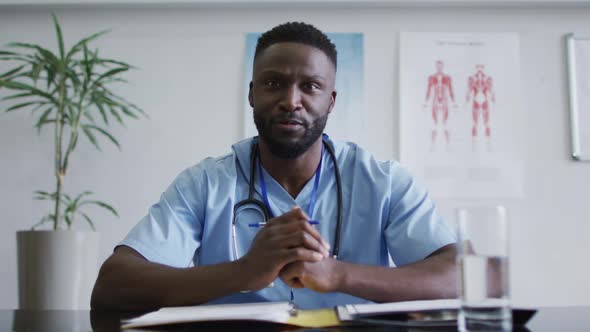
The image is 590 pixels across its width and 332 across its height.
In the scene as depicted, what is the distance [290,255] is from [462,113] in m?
1.72

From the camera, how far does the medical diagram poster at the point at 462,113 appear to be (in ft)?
8.22

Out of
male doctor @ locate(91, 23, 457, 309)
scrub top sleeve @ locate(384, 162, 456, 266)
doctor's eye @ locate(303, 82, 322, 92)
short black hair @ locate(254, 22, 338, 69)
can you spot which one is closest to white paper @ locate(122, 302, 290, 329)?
male doctor @ locate(91, 23, 457, 309)

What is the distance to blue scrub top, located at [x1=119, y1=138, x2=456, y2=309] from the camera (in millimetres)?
1328

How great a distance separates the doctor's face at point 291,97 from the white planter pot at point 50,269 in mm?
1080

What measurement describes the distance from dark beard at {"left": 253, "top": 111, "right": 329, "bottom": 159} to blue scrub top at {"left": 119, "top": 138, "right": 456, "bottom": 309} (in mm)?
76

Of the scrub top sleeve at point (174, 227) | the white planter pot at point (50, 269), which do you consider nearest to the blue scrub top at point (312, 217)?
the scrub top sleeve at point (174, 227)

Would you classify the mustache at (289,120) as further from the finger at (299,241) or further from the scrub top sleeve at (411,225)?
the finger at (299,241)

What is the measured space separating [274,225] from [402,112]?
1608mm

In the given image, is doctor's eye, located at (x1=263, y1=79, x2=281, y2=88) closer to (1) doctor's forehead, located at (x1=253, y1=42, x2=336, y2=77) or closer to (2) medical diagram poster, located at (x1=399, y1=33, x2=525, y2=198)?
(1) doctor's forehead, located at (x1=253, y1=42, x2=336, y2=77)

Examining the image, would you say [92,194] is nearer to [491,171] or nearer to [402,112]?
[402,112]

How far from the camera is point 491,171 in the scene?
250 centimetres

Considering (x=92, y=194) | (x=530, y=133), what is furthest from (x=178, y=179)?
(x=530, y=133)

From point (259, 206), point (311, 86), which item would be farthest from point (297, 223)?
point (311, 86)

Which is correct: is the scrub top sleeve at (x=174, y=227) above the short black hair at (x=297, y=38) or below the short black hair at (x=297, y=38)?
below
